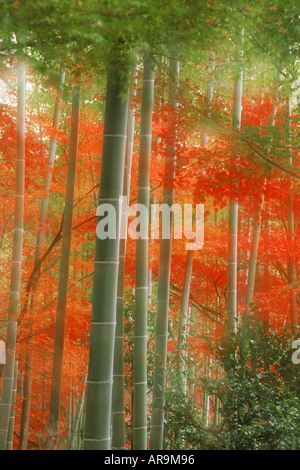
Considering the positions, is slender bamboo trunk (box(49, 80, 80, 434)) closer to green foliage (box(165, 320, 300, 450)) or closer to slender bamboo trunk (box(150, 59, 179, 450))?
slender bamboo trunk (box(150, 59, 179, 450))

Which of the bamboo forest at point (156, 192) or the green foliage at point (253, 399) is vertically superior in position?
the bamboo forest at point (156, 192)

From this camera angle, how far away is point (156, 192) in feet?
33.2

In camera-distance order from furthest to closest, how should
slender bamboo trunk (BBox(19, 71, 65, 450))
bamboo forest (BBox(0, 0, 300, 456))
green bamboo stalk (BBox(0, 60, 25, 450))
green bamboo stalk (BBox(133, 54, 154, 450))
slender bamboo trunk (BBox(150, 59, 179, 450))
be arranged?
slender bamboo trunk (BBox(19, 71, 65, 450)), green bamboo stalk (BBox(0, 60, 25, 450)), slender bamboo trunk (BBox(150, 59, 179, 450)), green bamboo stalk (BBox(133, 54, 154, 450)), bamboo forest (BBox(0, 0, 300, 456))

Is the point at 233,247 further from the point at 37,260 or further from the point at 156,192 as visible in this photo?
the point at 156,192

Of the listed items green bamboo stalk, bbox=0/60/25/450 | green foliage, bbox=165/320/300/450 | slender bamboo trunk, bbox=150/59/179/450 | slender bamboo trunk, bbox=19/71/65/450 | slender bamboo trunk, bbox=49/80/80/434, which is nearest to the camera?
green foliage, bbox=165/320/300/450

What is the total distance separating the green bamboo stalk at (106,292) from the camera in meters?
3.29

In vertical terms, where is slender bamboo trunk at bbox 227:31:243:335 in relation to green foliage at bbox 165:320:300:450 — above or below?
above

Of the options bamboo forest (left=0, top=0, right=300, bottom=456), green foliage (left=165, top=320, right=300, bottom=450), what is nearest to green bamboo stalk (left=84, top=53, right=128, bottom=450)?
bamboo forest (left=0, top=0, right=300, bottom=456)

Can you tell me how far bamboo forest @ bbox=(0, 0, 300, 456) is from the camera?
3.24 m

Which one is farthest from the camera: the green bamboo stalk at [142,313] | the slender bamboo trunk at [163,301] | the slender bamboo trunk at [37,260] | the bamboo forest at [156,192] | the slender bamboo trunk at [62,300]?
the slender bamboo trunk at [37,260]

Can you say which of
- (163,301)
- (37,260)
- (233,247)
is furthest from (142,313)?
(37,260)

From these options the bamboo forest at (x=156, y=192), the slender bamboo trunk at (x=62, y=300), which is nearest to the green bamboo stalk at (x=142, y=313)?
the bamboo forest at (x=156, y=192)

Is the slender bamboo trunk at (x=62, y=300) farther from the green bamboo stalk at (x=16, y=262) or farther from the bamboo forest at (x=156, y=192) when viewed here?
the green bamboo stalk at (x=16, y=262)
